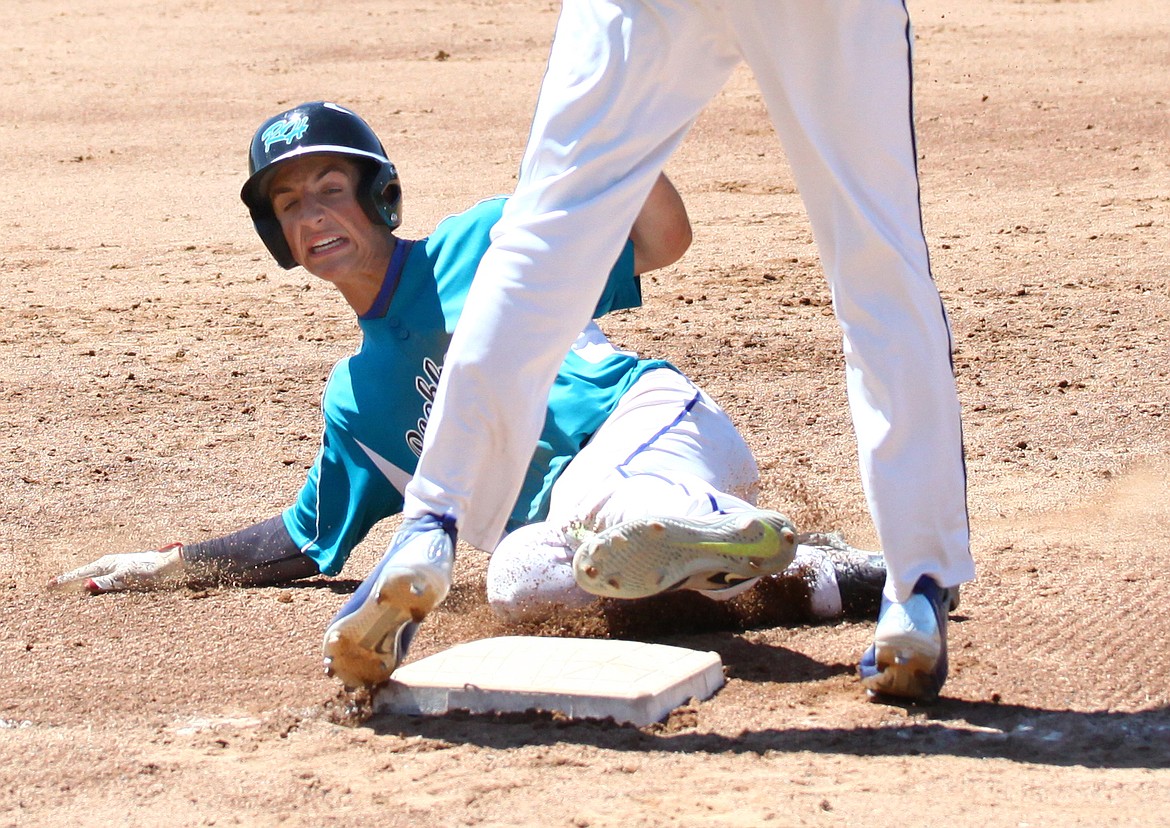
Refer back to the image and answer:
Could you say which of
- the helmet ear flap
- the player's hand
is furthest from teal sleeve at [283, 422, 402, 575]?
the helmet ear flap

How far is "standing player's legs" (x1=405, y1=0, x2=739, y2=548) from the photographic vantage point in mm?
2514

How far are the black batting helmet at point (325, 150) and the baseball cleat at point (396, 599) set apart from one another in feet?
3.76

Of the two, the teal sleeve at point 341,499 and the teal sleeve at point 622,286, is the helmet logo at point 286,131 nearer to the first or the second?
the teal sleeve at point 341,499

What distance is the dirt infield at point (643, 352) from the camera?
2.47 m

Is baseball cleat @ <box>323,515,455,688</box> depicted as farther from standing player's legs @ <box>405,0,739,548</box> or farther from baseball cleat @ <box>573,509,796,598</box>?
baseball cleat @ <box>573,509,796,598</box>

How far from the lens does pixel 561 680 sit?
2.76 m

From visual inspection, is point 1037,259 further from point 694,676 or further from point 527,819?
point 527,819

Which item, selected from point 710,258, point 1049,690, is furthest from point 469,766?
point 710,258

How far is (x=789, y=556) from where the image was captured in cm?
271

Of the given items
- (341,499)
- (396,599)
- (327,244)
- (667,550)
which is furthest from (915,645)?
(327,244)

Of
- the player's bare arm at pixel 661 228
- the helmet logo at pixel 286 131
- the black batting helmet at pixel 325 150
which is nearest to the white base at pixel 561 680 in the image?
the player's bare arm at pixel 661 228

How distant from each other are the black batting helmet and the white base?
3.47 feet

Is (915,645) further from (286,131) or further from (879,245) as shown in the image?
(286,131)

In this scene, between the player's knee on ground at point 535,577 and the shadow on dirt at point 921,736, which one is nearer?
the shadow on dirt at point 921,736
